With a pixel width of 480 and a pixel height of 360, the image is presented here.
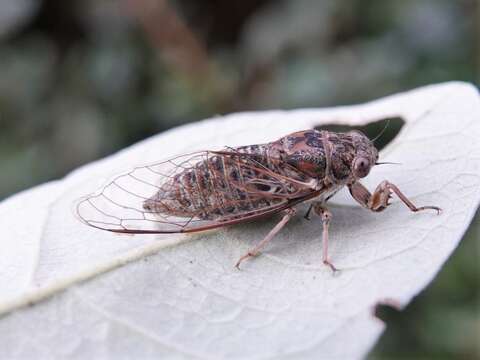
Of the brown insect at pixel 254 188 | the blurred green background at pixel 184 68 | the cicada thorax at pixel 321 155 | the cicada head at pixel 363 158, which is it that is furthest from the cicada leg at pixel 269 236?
the blurred green background at pixel 184 68

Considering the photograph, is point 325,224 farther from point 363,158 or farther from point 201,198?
point 201,198

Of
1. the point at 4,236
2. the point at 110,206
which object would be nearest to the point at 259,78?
the point at 110,206

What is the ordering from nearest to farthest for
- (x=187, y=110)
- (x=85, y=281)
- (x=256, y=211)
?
(x=85, y=281)
(x=256, y=211)
(x=187, y=110)

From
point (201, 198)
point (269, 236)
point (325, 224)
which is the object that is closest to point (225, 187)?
point (201, 198)

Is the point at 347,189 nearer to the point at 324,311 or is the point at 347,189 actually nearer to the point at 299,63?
the point at 324,311

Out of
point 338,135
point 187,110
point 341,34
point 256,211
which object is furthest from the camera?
point 341,34

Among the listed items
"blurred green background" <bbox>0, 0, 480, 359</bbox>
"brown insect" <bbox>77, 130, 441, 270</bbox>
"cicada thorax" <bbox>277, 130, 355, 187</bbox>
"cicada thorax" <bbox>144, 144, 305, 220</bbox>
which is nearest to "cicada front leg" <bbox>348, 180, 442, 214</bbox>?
"brown insect" <bbox>77, 130, 441, 270</bbox>

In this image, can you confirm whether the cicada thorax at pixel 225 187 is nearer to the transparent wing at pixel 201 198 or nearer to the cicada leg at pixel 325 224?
the transparent wing at pixel 201 198

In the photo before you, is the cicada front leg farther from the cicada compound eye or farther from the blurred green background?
the blurred green background
